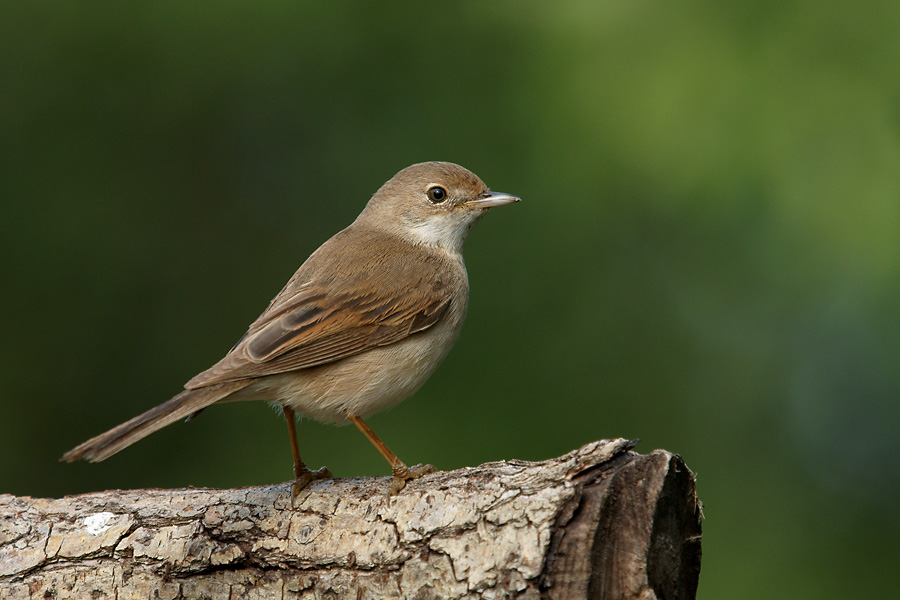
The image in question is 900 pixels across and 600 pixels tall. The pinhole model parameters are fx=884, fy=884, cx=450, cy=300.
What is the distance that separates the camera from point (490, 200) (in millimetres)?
5473

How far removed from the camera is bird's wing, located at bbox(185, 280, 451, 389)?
421 centimetres

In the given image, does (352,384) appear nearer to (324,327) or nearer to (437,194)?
(324,327)

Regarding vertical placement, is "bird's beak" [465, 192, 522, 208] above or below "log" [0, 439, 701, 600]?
above

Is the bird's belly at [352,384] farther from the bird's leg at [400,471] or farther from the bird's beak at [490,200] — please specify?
the bird's beak at [490,200]

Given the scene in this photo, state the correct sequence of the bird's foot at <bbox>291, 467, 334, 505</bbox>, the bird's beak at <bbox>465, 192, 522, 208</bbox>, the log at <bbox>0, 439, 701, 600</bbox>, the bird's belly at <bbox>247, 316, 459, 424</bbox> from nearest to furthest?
the log at <bbox>0, 439, 701, 600</bbox> → the bird's foot at <bbox>291, 467, 334, 505</bbox> → the bird's belly at <bbox>247, 316, 459, 424</bbox> → the bird's beak at <bbox>465, 192, 522, 208</bbox>

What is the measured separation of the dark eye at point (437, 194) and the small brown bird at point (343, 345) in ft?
1.29

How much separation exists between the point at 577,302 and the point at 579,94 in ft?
5.23

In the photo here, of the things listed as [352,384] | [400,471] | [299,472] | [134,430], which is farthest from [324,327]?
[134,430]

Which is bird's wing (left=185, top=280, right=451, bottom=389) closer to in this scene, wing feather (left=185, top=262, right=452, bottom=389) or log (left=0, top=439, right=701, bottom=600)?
wing feather (left=185, top=262, right=452, bottom=389)

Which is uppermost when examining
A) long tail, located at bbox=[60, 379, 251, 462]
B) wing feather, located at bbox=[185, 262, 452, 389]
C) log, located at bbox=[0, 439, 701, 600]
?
wing feather, located at bbox=[185, 262, 452, 389]

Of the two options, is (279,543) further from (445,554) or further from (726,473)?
(726,473)

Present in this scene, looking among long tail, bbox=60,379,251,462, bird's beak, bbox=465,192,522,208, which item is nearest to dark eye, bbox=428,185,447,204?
bird's beak, bbox=465,192,522,208

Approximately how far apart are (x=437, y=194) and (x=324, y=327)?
144 centimetres

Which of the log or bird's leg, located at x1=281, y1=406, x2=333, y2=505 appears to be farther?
bird's leg, located at x1=281, y1=406, x2=333, y2=505
